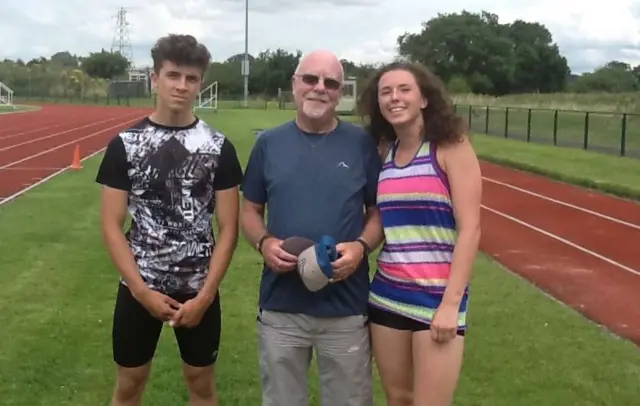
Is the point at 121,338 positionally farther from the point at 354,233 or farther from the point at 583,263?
the point at 583,263

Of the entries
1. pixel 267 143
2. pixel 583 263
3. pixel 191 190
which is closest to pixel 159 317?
pixel 191 190

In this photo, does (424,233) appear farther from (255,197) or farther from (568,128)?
(568,128)

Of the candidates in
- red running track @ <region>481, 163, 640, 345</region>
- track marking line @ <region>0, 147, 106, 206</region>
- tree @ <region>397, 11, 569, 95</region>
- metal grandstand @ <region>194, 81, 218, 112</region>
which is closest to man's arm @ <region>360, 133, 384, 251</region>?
red running track @ <region>481, 163, 640, 345</region>

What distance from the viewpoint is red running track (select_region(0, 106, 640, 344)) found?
7.92 m

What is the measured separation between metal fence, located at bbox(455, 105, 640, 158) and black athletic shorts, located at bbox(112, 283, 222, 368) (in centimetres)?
1905

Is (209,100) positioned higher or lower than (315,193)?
higher

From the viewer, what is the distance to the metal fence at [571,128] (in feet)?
78.7

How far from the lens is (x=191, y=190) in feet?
11.4

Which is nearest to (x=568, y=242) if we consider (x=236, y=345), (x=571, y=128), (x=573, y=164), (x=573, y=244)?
(x=573, y=244)

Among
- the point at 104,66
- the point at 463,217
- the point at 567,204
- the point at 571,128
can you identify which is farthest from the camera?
the point at 104,66

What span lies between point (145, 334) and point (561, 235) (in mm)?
8325

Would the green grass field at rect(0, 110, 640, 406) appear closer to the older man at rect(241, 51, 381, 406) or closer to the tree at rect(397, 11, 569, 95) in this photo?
the older man at rect(241, 51, 381, 406)

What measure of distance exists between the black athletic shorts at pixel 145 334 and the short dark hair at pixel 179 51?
0.98 metres

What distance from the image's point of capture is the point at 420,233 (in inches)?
131
